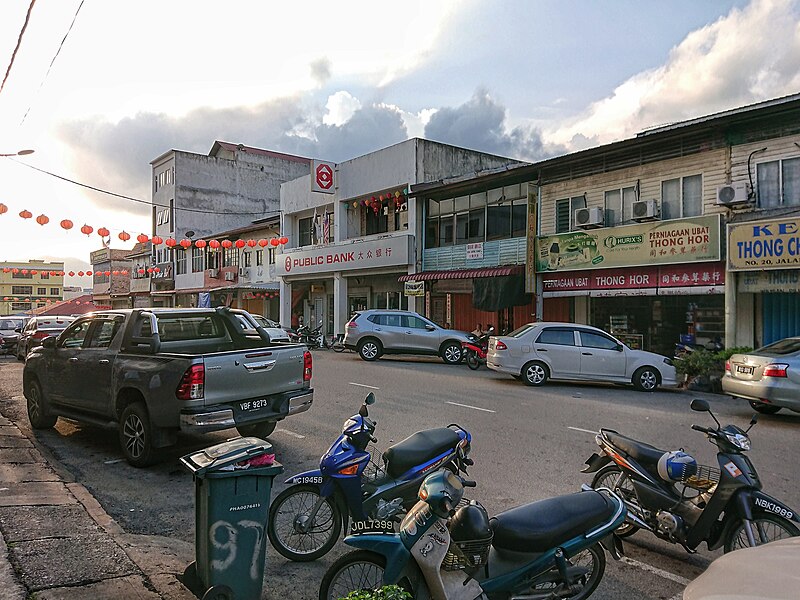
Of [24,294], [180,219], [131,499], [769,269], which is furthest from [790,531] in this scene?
[24,294]

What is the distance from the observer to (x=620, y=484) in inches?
199

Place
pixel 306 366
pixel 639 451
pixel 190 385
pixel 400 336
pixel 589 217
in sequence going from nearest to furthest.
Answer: pixel 639 451 → pixel 190 385 → pixel 306 366 → pixel 589 217 → pixel 400 336

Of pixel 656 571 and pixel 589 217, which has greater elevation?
pixel 589 217

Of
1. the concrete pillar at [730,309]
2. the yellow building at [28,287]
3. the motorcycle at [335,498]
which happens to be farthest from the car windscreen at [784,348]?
the yellow building at [28,287]

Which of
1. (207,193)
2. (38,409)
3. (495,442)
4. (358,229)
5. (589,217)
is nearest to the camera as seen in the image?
(495,442)

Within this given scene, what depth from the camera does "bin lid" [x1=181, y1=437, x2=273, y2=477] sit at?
3.62 m

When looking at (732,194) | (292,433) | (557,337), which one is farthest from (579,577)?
(732,194)

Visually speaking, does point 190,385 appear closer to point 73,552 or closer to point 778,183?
point 73,552

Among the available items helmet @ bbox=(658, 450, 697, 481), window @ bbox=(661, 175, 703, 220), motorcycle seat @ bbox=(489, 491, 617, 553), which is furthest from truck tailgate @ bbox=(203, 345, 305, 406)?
window @ bbox=(661, 175, 703, 220)

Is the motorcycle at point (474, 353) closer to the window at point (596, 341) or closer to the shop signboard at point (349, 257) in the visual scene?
the window at point (596, 341)

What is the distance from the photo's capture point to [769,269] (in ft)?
49.3

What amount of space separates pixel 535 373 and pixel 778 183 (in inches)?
315

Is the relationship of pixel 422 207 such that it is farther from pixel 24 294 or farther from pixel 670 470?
pixel 24 294

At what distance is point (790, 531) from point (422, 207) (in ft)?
75.7
